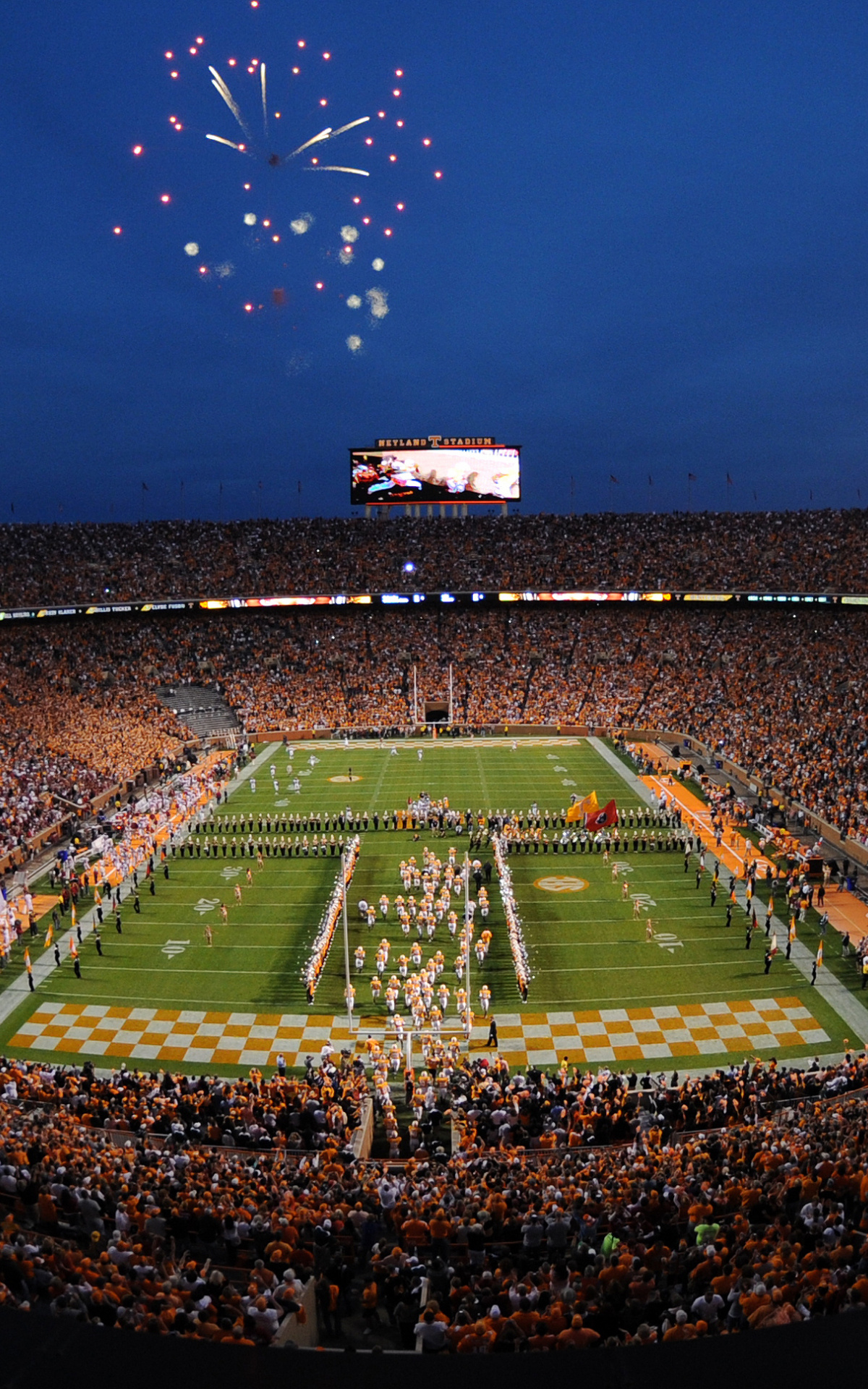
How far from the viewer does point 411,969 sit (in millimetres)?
22094

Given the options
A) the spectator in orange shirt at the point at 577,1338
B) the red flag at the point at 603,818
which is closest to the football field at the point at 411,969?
the red flag at the point at 603,818

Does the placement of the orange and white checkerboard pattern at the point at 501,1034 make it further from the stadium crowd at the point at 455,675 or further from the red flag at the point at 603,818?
the stadium crowd at the point at 455,675

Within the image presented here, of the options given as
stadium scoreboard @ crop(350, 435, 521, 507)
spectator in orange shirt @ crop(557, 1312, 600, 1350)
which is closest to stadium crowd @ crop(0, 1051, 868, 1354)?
spectator in orange shirt @ crop(557, 1312, 600, 1350)

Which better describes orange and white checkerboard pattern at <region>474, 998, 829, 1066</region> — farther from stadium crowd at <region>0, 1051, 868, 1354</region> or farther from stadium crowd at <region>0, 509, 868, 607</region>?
stadium crowd at <region>0, 509, 868, 607</region>

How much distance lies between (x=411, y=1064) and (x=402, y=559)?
47.9m

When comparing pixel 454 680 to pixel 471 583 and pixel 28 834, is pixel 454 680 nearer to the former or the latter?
pixel 471 583

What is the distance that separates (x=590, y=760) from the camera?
44531 mm

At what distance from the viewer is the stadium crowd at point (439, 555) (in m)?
56.2

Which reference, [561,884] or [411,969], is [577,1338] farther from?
[561,884]

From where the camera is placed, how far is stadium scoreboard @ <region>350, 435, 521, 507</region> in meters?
60.6

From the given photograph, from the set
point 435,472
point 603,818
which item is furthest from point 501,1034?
point 435,472

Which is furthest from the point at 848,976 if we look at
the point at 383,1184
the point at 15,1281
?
the point at 15,1281

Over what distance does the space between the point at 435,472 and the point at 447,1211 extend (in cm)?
5431

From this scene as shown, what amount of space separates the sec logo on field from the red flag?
1708 millimetres
